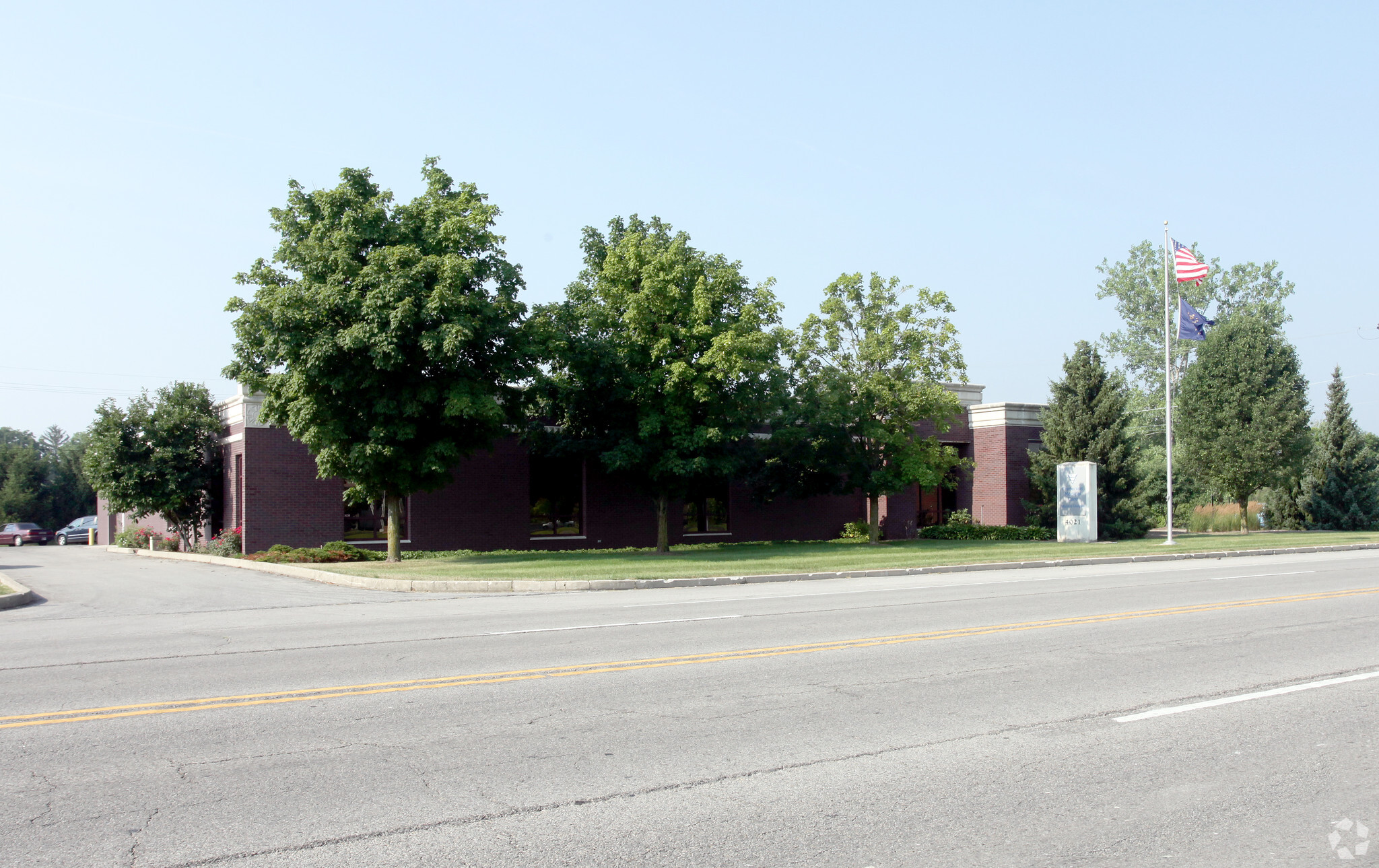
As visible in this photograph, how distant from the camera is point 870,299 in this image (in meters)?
32.2

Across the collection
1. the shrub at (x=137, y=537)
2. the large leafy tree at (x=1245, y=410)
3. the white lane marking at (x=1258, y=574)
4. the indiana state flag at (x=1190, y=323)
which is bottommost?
the shrub at (x=137, y=537)

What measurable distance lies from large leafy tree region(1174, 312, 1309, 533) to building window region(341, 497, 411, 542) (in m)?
29.6

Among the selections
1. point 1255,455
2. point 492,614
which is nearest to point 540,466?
point 492,614

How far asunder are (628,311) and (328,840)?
22.9 metres

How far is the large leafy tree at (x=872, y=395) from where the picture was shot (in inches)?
1230

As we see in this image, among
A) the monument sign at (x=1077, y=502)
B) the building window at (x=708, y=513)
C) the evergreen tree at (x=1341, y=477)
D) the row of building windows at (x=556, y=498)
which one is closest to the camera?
the row of building windows at (x=556, y=498)

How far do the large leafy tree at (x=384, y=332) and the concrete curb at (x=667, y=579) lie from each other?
11.2 feet

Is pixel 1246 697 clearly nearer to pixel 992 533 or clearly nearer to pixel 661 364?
pixel 661 364

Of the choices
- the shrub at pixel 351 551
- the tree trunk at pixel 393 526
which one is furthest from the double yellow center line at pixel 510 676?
the shrub at pixel 351 551

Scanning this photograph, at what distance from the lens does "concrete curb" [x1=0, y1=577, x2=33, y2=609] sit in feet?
55.2

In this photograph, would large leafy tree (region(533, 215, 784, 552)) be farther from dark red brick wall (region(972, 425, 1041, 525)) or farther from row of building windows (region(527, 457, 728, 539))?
dark red brick wall (region(972, 425, 1041, 525))

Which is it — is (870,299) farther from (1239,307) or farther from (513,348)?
(1239,307)

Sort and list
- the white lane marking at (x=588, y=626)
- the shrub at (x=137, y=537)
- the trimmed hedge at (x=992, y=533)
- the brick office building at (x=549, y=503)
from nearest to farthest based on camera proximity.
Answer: the white lane marking at (x=588, y=626)
the brick office building at (x=549, y=503)
the trimmed hedge at (x=992, y=533)
the shrub at (x=137, y=537)

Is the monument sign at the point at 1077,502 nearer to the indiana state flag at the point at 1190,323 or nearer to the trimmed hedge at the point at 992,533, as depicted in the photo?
the trimmed hedge at the point at 992,533
